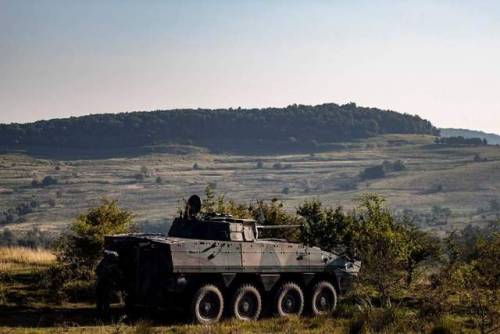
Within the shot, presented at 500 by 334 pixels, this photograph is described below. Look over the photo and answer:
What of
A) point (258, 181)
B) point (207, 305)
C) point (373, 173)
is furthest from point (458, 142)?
point (207, 305)

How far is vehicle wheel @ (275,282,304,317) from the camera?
68.0 ft

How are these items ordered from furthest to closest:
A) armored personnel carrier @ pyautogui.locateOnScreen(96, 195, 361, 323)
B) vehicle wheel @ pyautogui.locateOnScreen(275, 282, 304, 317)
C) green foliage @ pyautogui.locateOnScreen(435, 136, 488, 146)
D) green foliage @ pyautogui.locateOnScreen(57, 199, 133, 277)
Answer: green foliage @ pyautogui.locateOnScreen(435, 136, 488, 146)
green foliage @ pyautogui.locateOnScreen(57, 199, 133, 277)
vehicle wheel @ pyautogui.locateOnScreen(275, 282, 304, 317)
armored personnel carrier @ pyautogui.locateOnScreen(96, 195, 361, 323)

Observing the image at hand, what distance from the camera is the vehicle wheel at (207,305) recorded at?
18.9 metres

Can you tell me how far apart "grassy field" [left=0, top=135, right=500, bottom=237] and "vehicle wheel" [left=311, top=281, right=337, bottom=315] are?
266 ft

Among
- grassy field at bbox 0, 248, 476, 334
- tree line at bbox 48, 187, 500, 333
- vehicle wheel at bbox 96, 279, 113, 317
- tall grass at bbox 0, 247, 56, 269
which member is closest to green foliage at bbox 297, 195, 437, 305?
tree line at bbox 48, 187, 500, 333

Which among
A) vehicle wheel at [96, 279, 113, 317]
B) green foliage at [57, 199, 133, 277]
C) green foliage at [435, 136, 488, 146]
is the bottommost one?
vehicle wheel at [96, 279, 113, 317]

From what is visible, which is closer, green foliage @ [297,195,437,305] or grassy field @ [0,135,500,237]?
green foliage @ [297,195,437,305]

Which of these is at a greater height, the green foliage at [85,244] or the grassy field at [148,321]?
the green foliage at [85,244]

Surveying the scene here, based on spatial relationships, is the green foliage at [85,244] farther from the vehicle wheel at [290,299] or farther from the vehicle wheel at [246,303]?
the vehicle wheel at [290,299]

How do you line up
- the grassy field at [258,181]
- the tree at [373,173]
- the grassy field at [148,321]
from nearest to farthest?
the grassy field at [148,321], the grassy field at [258,181], the tree at [373,173]

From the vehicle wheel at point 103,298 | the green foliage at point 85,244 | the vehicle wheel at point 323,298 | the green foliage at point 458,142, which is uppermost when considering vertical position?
the green foliage at point 458,142

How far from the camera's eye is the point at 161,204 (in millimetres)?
131625

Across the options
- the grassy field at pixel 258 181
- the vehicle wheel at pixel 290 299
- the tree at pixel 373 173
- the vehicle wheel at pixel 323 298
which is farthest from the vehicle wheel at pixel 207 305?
the tree at pixel 373 173

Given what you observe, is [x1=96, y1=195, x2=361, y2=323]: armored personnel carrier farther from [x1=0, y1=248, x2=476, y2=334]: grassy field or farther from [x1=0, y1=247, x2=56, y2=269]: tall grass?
[x1=0, y1=247, x2=56, y2=269]: tall grass
